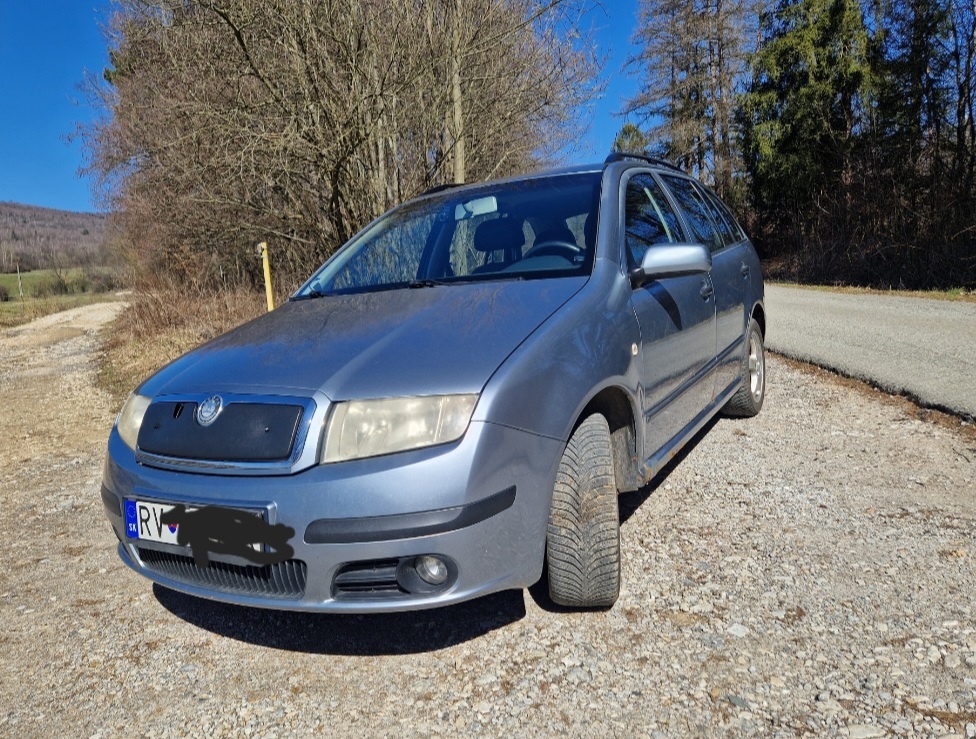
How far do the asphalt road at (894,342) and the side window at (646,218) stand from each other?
264cm

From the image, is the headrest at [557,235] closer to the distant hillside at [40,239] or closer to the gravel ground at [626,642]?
the gravel ground at [626,642]

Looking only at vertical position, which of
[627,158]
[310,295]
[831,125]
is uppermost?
[831,125]

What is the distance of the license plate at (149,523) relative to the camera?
223 centimetres

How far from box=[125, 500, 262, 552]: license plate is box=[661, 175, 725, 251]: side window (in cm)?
306

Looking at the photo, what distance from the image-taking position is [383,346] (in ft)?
7.78

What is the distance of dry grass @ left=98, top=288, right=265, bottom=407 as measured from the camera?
9898mm

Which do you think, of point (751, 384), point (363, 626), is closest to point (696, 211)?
point (751, 384)

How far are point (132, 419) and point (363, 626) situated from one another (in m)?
1.10

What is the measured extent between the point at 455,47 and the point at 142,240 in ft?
37.7

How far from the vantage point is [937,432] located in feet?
15.0

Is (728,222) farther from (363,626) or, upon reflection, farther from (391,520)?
(391,520)

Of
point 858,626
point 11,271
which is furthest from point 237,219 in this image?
point 11,271

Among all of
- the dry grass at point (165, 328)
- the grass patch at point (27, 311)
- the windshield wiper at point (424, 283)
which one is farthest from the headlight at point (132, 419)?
the grass patch at point (27, 311)

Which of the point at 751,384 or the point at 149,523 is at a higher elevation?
the point at 149,523
